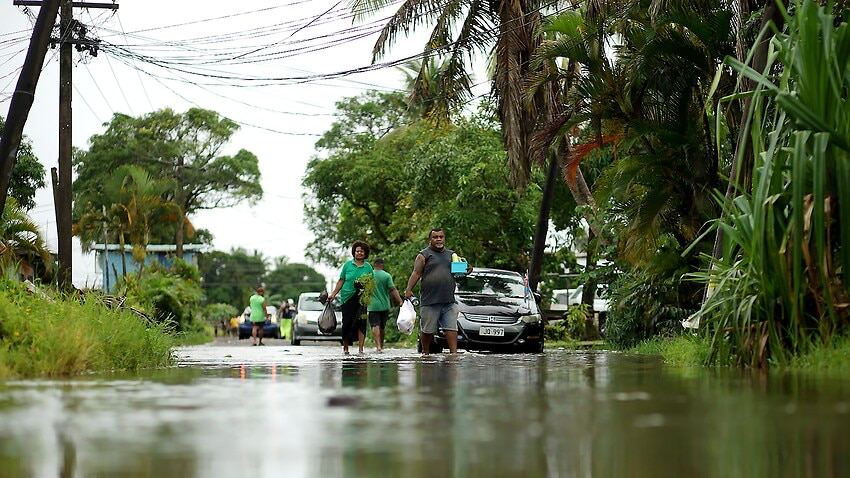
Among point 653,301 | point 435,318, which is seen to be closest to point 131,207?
point 653,301

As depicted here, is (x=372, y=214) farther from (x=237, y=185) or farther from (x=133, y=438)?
(x=133, y=438)

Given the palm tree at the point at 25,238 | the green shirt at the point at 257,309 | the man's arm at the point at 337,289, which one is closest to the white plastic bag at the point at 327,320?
the man's arm at the point at 337,289

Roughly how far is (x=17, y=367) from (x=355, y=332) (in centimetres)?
1093

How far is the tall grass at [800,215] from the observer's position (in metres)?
10.4

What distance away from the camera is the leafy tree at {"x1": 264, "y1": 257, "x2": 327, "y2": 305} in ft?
414

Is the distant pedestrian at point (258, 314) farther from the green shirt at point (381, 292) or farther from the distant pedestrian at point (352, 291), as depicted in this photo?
the green shirt at point (381, 292)

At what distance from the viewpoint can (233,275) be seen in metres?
120

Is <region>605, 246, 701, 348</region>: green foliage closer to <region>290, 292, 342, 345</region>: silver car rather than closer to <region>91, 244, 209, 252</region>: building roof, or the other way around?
<region>290, 292, 342, 345</region>: silver car

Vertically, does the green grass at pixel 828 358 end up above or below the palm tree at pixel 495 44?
below

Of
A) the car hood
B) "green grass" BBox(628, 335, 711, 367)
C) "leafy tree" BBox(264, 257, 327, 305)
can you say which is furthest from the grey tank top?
"leafy tree" BBox(264, 257, 327, 305)

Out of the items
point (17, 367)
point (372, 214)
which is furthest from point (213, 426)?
Answer: point (372, 214)

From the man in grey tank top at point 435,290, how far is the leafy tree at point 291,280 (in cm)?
10367

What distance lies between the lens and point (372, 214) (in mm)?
51938

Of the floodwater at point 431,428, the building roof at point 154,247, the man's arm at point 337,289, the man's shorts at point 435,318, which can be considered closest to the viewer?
the floodwater at point 431,428
